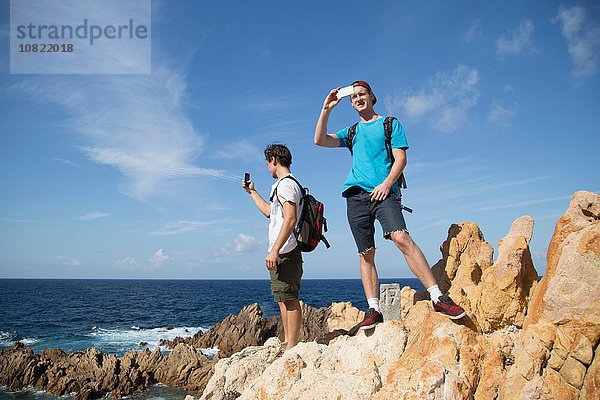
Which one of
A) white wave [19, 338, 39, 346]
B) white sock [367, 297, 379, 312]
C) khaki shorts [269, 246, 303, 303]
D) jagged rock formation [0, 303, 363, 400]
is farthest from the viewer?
white wave [19, 338, 39, 346]

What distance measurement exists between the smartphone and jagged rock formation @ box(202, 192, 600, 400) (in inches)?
141

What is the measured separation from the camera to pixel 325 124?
23.0ft

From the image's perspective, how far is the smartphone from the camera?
22.3 feet

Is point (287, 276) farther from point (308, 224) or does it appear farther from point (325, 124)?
point (325, 124)

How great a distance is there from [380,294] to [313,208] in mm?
1734

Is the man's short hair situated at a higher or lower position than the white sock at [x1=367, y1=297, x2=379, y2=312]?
higher

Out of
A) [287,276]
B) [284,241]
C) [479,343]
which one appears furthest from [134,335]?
[479,343]

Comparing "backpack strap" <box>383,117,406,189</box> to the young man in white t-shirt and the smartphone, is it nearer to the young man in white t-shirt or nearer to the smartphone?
the smartphone

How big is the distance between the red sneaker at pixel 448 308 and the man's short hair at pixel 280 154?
10.4 feet

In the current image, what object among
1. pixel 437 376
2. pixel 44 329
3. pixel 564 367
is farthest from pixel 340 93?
pixel 44 329

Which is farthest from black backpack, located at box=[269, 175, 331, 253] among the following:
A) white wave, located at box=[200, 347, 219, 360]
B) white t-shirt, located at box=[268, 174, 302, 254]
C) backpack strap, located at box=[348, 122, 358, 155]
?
white wave, located at box=[200, 347, 219, 360]

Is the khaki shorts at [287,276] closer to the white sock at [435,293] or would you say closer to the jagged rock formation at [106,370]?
the white sock at [435,293]

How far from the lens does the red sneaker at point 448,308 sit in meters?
5.61

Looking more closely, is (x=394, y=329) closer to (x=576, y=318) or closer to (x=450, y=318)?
(x=450, y=318)
